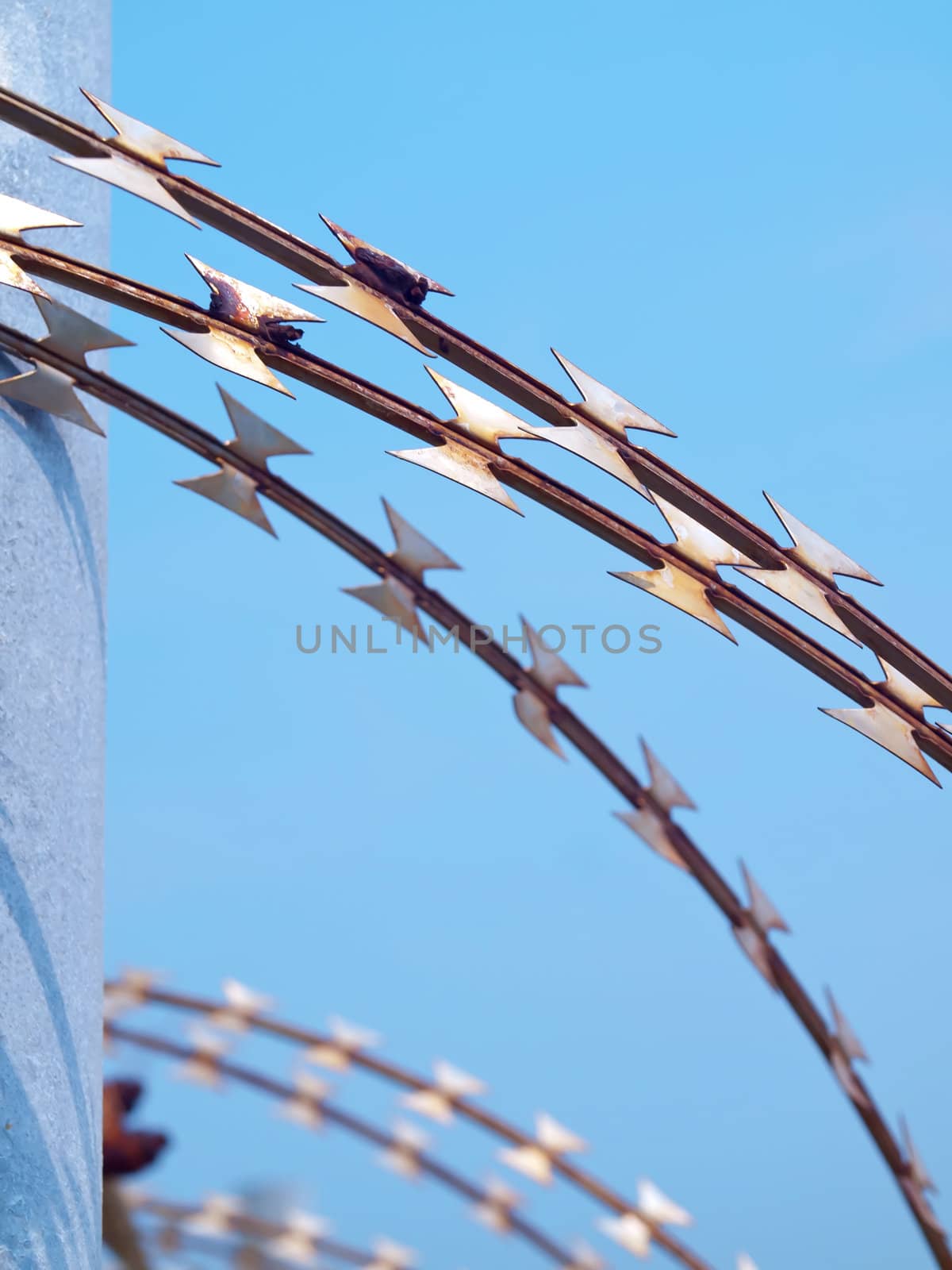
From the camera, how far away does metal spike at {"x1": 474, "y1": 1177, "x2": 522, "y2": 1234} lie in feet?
17.5

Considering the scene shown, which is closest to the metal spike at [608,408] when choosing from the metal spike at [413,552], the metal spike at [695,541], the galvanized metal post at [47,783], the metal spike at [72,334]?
the metal spike at [695,541]

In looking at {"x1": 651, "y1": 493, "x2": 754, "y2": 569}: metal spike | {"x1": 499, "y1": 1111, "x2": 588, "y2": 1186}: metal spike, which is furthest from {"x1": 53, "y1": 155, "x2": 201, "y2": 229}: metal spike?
{"x1": 499, "y1": 1111, "x2": 588, "y2": 1186}: metal spike

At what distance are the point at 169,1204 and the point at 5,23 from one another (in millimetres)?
4559

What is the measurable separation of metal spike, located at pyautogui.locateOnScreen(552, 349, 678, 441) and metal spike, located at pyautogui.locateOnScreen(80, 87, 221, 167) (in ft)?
2.00

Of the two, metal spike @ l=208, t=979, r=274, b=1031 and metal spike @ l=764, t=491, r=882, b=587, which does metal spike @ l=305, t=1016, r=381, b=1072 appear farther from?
metal spike @ l=764, t=491, r=882, b=587

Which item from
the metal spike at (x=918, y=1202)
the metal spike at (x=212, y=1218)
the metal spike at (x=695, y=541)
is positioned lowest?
the metal spike at (x=918, y=1202)

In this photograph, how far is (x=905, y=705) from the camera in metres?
2.25

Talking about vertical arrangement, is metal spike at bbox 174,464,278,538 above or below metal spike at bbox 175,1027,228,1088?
below

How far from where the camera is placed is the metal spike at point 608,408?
2184mm

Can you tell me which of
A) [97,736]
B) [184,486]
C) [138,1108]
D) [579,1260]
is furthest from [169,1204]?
[184,486]

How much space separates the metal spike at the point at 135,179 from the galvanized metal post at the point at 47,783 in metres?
0.36

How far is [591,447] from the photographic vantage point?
2.15m

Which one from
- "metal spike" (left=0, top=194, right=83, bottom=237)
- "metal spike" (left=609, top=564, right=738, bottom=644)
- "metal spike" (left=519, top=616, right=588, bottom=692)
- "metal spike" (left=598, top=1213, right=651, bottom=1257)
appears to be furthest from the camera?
"metal spike" (left=598, top=1213, right=651, bottom=1257)

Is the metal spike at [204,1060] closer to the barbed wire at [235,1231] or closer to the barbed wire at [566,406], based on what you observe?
the barbed wire at [235,1231]
